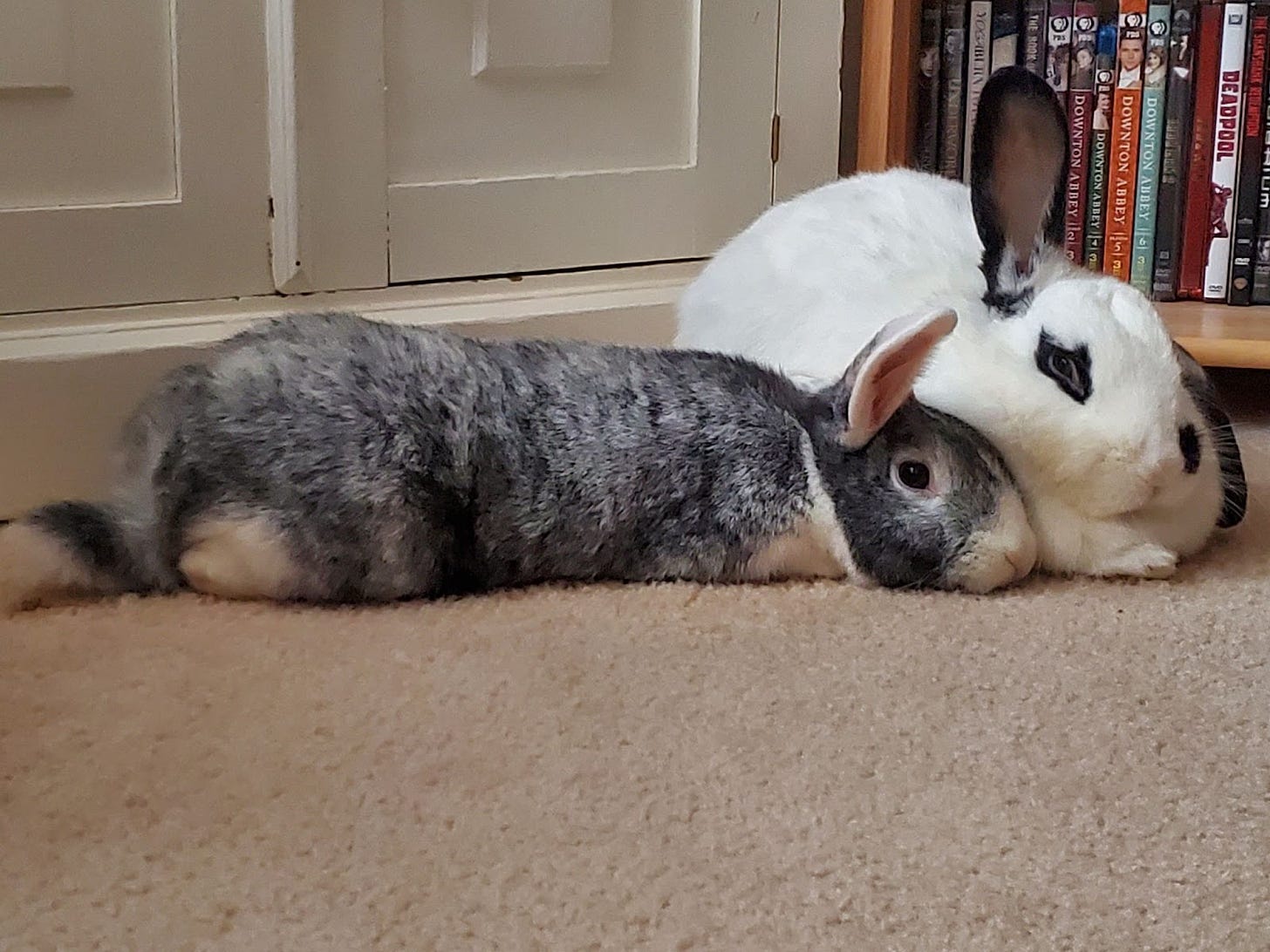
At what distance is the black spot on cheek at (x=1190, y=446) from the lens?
1.23m

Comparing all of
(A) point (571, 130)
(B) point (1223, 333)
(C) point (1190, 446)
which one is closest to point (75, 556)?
(A) point (571, 130)

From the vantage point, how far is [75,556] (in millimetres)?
1175

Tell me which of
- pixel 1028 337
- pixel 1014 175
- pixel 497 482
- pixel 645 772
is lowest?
pixel 645 772

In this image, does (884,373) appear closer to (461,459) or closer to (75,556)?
(461,459)

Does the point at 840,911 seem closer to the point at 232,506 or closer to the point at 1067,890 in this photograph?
the point at 1067,890

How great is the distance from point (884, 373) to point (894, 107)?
742 mm

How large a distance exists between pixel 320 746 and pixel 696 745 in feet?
0.74

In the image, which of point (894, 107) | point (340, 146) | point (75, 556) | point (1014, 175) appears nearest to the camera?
point (75, 556)

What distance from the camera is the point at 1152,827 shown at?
882 mm

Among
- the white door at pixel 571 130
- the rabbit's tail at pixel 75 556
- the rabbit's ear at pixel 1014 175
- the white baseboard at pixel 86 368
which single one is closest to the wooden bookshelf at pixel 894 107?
the white door at pixel 571 130

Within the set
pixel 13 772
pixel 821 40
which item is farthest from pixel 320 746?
pixel 821 40

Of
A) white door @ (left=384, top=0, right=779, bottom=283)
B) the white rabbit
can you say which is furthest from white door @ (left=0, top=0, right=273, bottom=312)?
the white rabbit

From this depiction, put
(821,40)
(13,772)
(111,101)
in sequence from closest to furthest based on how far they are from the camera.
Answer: (13,772) < (111,101) < (821,40)

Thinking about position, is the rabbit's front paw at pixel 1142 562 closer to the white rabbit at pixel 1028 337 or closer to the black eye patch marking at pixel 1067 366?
the white rabbit at pixel 1028 337
